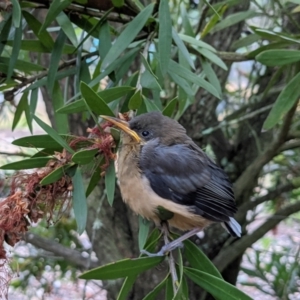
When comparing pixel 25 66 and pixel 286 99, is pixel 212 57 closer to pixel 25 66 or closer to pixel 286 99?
pixel 286 99

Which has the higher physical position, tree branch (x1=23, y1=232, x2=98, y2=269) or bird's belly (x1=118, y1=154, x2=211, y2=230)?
bird's belly (x1=118, y1=154, x2=211, y2=230)

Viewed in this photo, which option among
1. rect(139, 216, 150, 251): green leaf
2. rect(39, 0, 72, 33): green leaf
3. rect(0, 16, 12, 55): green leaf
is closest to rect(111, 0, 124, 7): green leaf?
rect(39, 0, 72, 33): green leaf

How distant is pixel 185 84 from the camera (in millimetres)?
1209

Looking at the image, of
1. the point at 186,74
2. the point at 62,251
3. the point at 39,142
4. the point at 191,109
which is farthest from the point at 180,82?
the point at 62,251

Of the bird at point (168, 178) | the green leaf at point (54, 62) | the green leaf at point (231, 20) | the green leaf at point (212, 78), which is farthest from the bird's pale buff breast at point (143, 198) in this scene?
the green leaf at point (231, 20)

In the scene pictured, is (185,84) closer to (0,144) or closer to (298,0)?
(298,0)

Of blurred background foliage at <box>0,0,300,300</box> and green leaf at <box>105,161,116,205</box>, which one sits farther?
blurred background foliage at <box>0,0,300,300</box>

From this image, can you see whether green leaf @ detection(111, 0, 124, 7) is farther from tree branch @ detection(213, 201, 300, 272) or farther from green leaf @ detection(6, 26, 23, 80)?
tree branch @ detection(213, 201, 300, 272)

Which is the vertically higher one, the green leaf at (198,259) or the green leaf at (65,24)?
the green leaf at (65,24)

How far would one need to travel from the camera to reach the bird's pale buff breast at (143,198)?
1.04 m

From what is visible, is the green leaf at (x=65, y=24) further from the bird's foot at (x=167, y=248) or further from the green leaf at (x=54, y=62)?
the bird's foot at (x=167, y=248)

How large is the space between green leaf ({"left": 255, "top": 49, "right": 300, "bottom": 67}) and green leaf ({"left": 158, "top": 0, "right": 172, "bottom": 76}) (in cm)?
18

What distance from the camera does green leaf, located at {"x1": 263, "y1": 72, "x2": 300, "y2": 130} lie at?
1.20 m

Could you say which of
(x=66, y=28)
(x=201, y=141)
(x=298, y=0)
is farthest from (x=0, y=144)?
(x=298, y=0)
